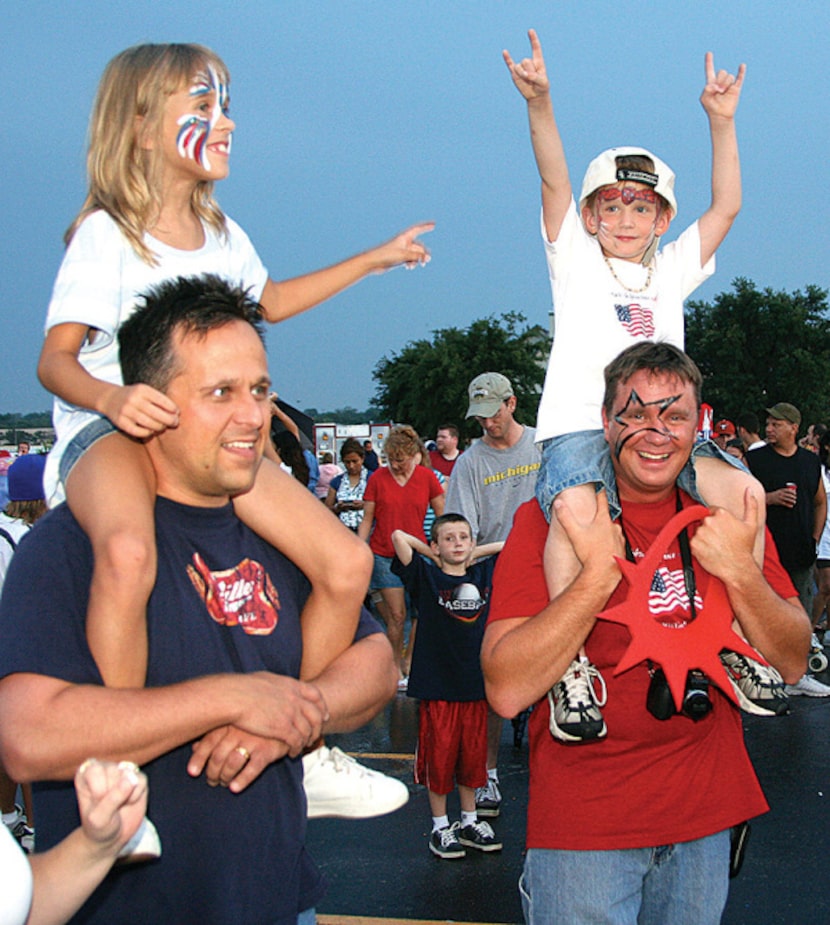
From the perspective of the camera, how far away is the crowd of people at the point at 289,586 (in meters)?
2.10

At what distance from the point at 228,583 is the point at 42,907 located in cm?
81

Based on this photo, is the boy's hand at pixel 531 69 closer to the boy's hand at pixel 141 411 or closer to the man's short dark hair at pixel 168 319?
the man's short dark hair at pixel 168 319

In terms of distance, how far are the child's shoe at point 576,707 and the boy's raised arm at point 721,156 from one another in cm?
186

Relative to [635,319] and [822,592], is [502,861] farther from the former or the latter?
[822,592]

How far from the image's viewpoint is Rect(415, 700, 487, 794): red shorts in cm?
581

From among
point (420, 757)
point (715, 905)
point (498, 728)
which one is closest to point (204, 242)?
point (715, 905)

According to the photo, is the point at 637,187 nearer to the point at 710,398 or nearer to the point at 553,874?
the point at 553,874

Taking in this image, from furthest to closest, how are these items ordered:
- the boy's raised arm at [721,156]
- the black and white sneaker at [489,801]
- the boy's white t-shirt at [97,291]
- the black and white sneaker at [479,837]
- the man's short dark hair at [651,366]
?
the black and white sneaker at [489,801]
the black and white sneaker at [479,837]
the boy's raised arm at [721,156]
the man's short dark hair at [651,366]
the boy's white t-shirt at [97,291]

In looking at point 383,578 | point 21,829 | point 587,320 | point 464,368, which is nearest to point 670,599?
point 587,320

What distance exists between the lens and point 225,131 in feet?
9.25

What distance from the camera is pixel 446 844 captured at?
5.67 metres

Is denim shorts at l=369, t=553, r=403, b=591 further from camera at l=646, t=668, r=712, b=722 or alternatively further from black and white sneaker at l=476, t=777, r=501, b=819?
camera at l=646, t=668, r=712, b=722

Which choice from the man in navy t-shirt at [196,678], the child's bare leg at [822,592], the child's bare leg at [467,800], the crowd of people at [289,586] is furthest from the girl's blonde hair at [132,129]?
the child's bare leg at [822,592]

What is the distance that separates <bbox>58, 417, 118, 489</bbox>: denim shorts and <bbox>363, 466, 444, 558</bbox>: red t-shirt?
25.6ft
